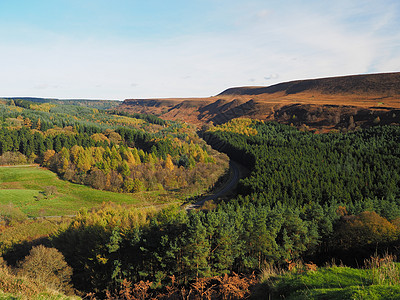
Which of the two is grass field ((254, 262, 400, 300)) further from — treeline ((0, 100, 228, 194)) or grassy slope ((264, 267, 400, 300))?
treeline ((0, 100, 228, 194))

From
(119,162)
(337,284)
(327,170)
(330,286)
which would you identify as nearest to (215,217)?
(330,286)

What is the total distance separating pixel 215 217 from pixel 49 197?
202 feet

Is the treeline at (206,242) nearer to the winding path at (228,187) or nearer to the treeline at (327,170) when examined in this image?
the treeline at (327,170)

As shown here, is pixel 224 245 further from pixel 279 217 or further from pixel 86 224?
pixel 86 224

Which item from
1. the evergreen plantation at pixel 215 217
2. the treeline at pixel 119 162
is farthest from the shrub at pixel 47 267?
the treeline at pixel 119 162

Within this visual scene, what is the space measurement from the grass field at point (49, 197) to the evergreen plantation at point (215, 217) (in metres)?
5.04

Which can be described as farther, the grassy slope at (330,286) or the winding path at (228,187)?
the winding path at (228,187)

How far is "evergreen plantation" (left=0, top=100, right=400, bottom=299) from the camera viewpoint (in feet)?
98.5

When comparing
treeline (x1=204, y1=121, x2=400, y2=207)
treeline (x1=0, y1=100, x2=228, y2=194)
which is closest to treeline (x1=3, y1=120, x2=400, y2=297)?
treeline (x1=204, y1=121, x2=400, y2=207)

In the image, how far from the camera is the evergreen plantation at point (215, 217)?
30.0 meters

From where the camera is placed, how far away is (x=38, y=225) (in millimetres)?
45875

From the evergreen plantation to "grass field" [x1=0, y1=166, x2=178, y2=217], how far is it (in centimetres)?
504

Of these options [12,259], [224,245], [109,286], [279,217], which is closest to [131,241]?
[109,286]

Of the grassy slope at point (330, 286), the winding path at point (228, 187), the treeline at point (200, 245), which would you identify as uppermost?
the grassy slope at point (330, 286)
